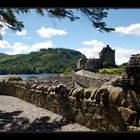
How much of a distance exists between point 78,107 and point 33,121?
1893 millimetres

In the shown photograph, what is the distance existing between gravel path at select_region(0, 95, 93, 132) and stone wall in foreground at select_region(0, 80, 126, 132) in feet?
0.71

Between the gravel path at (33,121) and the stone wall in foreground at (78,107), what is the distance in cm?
22

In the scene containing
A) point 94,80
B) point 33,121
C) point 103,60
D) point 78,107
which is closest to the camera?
point 78,107

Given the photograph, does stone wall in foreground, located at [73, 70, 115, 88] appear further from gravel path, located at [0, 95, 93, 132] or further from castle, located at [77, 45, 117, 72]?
castle, located at [77, 45, 117, 72]

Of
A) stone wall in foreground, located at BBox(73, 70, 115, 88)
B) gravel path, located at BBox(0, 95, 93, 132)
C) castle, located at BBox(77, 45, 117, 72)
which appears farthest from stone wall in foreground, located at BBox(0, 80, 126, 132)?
castle, located at BBox(77, 45, 117, 72)

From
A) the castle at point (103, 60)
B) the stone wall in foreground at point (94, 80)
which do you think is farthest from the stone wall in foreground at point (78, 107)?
the castle at point (103, 60)

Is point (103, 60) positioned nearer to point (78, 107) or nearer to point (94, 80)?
point (94, 80)

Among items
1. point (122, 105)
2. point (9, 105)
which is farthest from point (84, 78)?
point (122, 105)

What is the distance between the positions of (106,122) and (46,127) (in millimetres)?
2325

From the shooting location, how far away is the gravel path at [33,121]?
8909 millimetres

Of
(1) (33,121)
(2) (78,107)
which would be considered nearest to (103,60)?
(1) (33,121)

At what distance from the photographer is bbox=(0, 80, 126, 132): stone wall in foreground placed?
722cm

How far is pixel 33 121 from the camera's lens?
10.3 m
